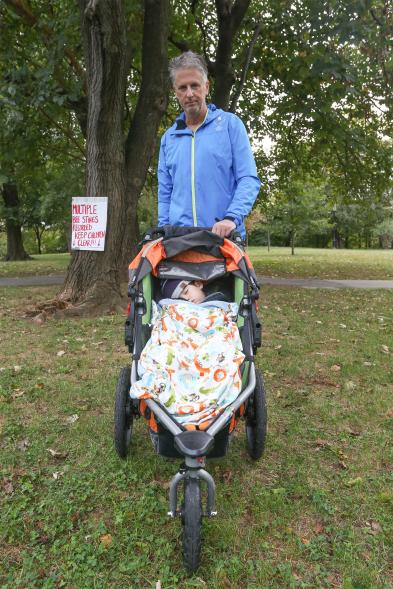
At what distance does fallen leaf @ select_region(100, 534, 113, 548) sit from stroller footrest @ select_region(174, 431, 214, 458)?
69 cm

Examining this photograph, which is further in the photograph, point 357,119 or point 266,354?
point 357,119

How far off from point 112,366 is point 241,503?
2.59 m

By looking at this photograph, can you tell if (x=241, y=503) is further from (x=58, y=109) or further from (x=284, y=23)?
(x=284, y=23)

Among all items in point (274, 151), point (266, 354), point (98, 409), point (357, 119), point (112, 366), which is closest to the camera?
point (98, 409)

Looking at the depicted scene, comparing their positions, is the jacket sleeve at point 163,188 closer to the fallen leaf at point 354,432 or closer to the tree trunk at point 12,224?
the fallen leaf at point 354,432

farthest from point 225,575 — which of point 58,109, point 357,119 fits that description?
point 357,119

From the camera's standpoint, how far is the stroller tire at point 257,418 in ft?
9.41

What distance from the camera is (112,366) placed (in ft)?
16.2

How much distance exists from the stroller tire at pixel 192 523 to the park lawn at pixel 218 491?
0.11 meters

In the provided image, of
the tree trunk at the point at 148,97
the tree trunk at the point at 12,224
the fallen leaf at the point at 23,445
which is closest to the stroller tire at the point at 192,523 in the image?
the fallen leaf at the point at 23,445

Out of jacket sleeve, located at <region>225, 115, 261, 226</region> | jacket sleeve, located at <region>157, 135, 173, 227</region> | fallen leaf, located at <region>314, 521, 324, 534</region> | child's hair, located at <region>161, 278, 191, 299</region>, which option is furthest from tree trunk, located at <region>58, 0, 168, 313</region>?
fallen leaf, located at <region>314, 521, 324, 534</region>

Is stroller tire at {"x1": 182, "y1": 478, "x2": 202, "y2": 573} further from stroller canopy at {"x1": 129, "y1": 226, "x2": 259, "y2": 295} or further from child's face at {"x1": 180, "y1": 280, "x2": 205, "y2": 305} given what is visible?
stroller canopy at {"x1": 129, "y1": 226, "x2": 259, "y2": 295}

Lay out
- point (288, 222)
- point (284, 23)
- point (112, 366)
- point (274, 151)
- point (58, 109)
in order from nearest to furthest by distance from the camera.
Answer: point (112, 366) < point (58, 109) < point (284, 23) < point (274, 151) < point (288, 222)

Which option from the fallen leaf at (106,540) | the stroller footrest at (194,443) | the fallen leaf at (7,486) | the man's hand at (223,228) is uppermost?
the man's hand at (223,228)
